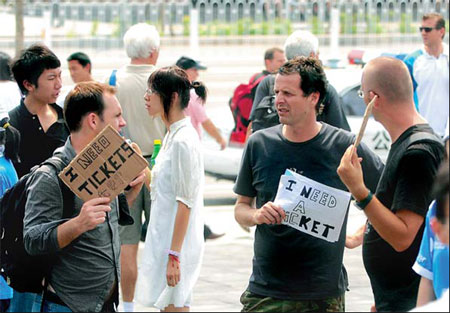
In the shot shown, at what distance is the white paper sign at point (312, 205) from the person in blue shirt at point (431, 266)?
0.93 meters

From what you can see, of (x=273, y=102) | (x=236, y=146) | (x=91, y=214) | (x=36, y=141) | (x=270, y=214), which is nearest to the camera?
(x=91, y=214)

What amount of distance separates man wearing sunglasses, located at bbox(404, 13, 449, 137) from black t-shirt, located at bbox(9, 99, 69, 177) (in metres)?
5.14

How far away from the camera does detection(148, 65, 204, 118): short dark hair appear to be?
20.5 ft

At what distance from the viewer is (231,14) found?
2459 centimetres

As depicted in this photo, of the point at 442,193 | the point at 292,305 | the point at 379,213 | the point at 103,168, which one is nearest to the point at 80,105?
the point at 103,168

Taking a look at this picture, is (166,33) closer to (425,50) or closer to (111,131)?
(425,50)

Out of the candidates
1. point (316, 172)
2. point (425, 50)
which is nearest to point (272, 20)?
point (425, 50)

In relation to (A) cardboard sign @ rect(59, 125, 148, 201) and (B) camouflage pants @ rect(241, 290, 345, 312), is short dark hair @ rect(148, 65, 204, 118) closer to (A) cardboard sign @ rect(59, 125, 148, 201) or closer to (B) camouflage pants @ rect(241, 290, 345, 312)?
(A) cardboard sign @ rect(59, 125, 148, 201)

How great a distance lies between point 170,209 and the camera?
20.8ft

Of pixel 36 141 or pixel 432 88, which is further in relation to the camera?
pixel 432 88

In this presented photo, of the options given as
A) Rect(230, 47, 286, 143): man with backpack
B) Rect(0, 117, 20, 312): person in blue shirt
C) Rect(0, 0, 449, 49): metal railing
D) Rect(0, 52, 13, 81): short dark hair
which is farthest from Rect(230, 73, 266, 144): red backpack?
Rect(0, 0, 449, 49): metal railing

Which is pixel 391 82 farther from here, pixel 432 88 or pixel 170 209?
pixel 432 88

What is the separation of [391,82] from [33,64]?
2.71 meters

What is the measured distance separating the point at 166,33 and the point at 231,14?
5.95 ft
